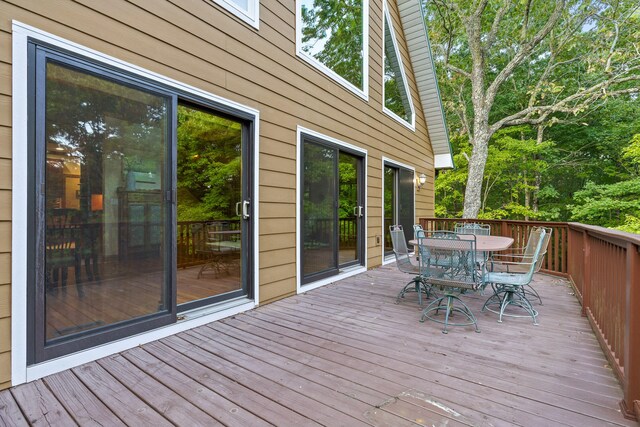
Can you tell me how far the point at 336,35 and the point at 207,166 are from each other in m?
2.81

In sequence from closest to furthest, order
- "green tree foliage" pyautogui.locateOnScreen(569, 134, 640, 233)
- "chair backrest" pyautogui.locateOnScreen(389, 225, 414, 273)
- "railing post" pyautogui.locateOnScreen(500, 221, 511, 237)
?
"chair backrest" pyautogui.locateOnScreen(389, 225, 414, 273) < "railing post" pyautogui.locateOnScreen(500, 221, 511, 237) < "green tree foliage" pyautogui.locateOnScreen(569, 134, 640, 233)

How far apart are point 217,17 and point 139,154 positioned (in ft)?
5.28

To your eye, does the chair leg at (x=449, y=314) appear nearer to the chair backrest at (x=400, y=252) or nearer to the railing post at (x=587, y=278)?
the chair backrest at (x=400, y=252)

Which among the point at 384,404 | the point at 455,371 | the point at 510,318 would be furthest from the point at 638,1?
the point at 384,404

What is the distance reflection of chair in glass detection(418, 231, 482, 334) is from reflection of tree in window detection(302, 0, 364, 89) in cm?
306

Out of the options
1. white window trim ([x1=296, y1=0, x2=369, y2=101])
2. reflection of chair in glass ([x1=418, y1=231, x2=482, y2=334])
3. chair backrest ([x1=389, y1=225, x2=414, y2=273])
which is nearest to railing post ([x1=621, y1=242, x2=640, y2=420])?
reflection of chair in glass ([x1=418, y1=231, x2=482, y2=334])

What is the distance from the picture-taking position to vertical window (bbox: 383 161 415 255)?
21.0 feet

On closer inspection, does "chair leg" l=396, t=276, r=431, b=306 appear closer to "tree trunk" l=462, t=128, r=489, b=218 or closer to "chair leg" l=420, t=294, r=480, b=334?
"chair leg" l=420, t=294, r=480, b=334

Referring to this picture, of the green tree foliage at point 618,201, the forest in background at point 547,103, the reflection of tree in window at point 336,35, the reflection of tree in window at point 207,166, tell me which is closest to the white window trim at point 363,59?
the reflection of tree in window at point 336,35

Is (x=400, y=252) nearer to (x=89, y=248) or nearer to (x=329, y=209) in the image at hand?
(x=329, y=209)

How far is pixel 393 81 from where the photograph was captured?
6.61 meters

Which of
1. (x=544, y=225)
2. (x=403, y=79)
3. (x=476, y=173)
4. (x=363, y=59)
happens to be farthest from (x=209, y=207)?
(x=476, y=173)

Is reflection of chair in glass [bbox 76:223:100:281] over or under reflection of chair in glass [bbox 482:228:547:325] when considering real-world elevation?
over

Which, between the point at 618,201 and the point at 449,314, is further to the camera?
the point at 618,201
